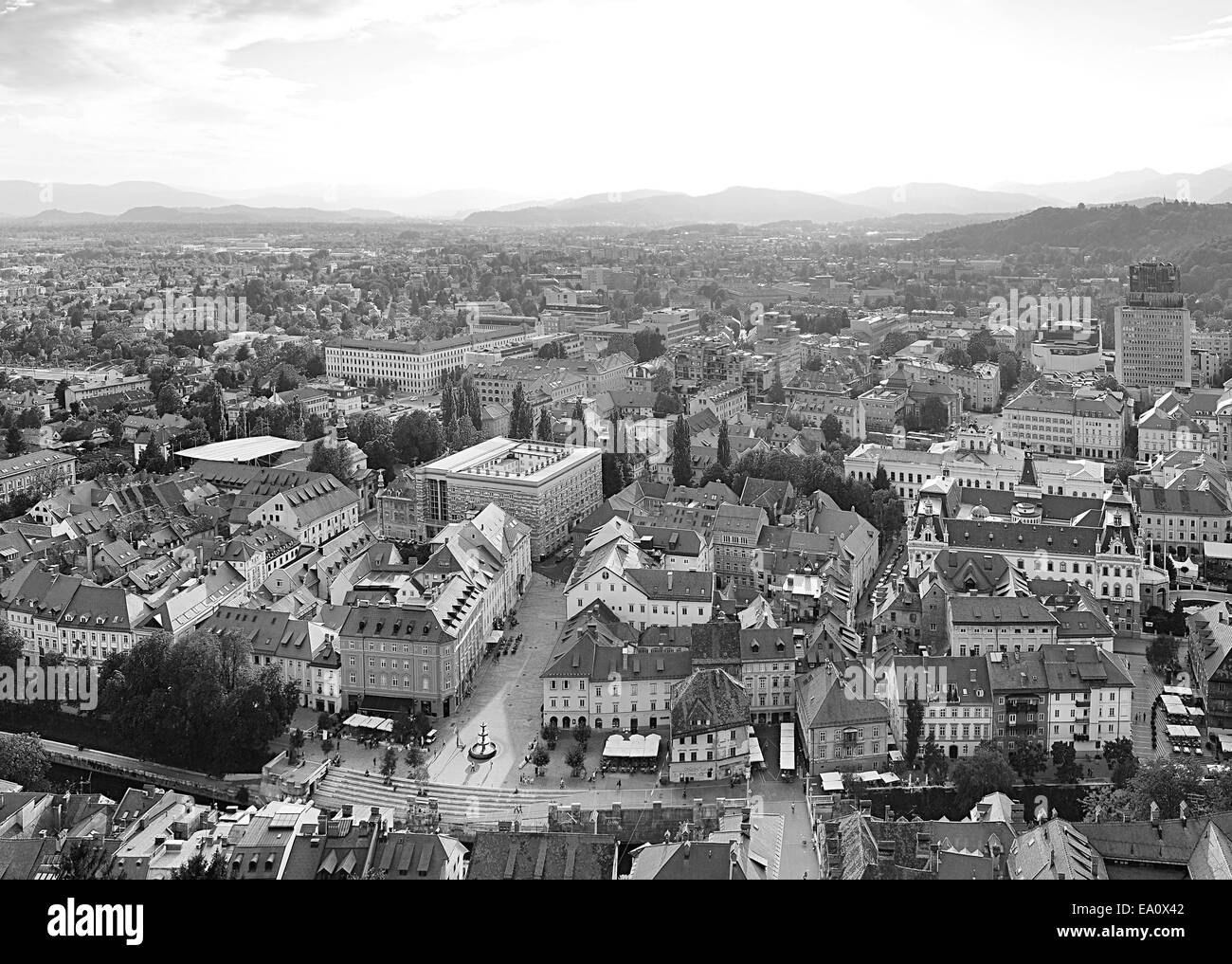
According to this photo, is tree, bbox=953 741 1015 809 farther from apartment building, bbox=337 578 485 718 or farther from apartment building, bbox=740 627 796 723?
apartment building, bbox=337 578 485 718

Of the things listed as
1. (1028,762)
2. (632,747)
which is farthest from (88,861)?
(1028,762)

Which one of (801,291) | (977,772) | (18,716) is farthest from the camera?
(801,291)

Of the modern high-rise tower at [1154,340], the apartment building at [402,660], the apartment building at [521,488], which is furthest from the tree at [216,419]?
the modern high-rise tower at [1154,340]

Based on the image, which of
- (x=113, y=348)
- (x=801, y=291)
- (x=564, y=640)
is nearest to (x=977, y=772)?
(x=564, y=640)

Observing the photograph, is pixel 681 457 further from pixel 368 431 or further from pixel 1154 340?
pixel 1154 340

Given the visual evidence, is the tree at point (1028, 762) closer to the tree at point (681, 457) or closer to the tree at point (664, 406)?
the tree at point (681, 457)
